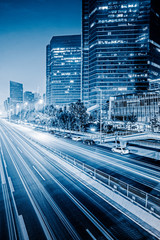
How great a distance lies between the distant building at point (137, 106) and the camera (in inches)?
2221

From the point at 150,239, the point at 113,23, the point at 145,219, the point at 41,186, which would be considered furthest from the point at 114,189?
the point at 113,23

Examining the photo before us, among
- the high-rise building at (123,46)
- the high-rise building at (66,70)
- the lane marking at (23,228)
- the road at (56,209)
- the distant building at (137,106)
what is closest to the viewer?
the lane marking at (23,228)

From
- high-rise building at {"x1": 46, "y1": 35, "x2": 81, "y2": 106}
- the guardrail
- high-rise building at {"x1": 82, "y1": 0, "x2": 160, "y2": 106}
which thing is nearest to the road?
the guardrail

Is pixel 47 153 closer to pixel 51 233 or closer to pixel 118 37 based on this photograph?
pixel 51 233

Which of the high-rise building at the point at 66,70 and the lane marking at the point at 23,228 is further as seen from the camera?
the high-rise building at the point at 66,70

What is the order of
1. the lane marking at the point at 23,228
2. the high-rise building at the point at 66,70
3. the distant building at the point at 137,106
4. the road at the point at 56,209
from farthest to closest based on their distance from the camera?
the high-rise building at the point at 66,70, the distant building at the point at 137,106, the road at the point at 56,209, the lane marking at the point at 23,228

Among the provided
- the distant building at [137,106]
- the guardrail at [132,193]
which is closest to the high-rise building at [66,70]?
the distant building at [137,106]

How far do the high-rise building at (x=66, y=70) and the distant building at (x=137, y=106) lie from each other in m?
76.9

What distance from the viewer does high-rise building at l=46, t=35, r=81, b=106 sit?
14462cm

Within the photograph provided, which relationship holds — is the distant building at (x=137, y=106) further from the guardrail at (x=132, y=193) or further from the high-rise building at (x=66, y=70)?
the high-rise building at (x=66, y=70)

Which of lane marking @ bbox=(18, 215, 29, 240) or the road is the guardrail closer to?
the road

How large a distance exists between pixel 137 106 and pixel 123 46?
57.6 meters

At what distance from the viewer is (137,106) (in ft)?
208

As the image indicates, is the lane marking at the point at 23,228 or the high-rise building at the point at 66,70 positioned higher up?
the high-rise building at the point at 66,70
